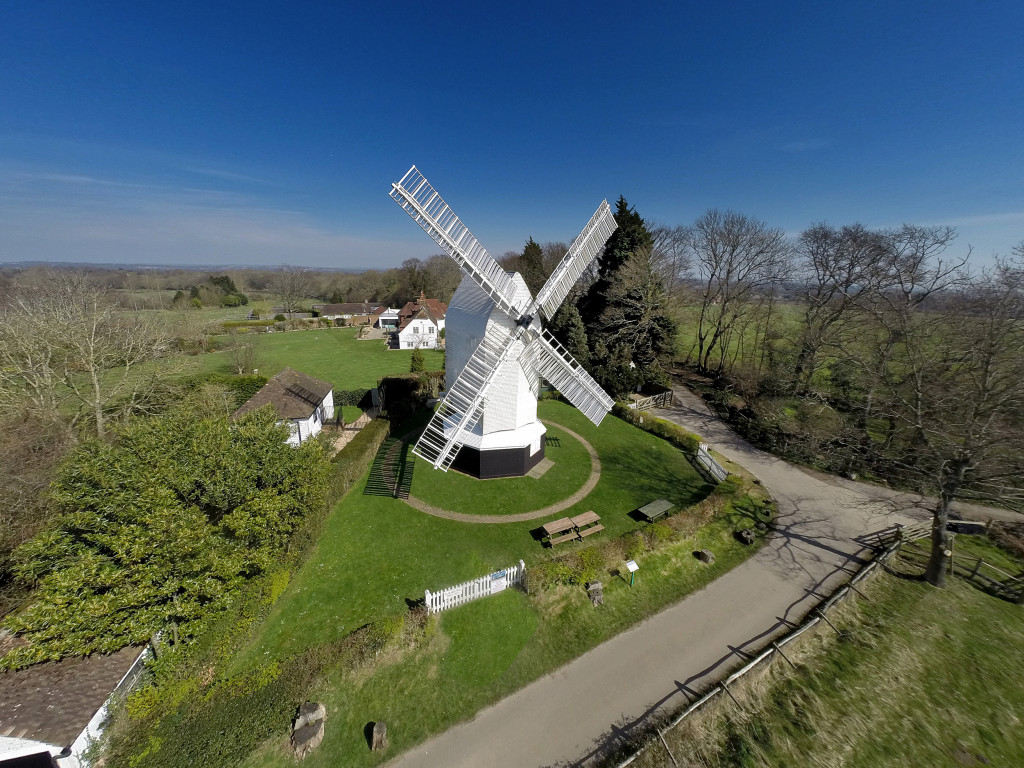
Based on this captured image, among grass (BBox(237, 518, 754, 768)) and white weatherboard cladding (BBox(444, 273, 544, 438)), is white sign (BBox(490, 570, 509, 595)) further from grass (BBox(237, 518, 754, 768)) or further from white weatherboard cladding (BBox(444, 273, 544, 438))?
white weatherboard cladding (BBox(444, 273, 544, 438))

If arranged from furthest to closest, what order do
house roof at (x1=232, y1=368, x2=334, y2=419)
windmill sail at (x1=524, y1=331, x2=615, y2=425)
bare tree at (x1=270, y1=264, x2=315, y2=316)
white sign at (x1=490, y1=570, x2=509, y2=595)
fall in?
bare tree at (x1=270, y1=264, x2=315, y2=316) < house roof at (x1=232, y1=368, x2=334, y2=419) < windmill sail at (x1=524, y1=331, x2=615, y2=425) < white sign at (x1=490, y1=570, x2=509, y2=595)

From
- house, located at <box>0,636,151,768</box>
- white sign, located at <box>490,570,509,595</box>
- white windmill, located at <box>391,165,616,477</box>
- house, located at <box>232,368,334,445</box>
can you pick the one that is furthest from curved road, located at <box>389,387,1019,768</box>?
house, located at <box>232,368,334,445</box>

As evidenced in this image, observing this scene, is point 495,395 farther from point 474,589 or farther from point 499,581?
point 474,589

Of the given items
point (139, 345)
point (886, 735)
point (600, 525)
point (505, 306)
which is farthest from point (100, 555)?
point (139, 345)

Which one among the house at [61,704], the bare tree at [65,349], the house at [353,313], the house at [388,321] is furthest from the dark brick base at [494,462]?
the house at [353,313]

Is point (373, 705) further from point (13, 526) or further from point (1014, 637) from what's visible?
point (1014, 637)

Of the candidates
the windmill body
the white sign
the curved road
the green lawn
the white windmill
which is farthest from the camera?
the windmill body

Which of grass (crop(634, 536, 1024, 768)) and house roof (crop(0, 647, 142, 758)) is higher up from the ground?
grass (crop(634, 536, 1024, 768))

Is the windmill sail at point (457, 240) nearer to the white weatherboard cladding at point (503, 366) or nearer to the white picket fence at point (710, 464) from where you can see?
the white weatherboard cladding at point (503, 366)
